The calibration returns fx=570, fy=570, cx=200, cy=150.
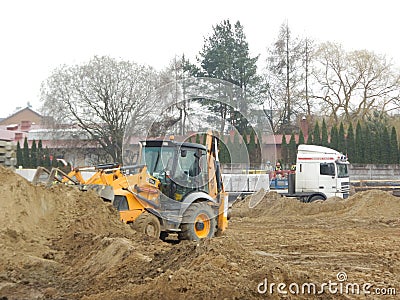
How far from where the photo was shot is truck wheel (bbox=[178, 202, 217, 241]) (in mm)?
11508

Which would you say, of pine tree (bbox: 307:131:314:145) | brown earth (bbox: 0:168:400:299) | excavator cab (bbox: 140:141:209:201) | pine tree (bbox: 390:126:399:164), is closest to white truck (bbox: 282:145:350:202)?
brown earth (bbox: 0:168:400:299)

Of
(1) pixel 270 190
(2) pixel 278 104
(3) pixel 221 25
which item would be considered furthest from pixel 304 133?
(1) pixel 270 190

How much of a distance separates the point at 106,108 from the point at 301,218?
21.5 meters

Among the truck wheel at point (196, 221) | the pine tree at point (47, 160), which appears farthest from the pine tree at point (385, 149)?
the truck wheel at point (196, 221)

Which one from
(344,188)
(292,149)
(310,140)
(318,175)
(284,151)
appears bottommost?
(344,188)

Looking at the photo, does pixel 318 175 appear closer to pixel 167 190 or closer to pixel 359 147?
pixel 167 190

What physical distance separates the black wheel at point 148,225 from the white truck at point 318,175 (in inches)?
623

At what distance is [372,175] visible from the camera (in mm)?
37969

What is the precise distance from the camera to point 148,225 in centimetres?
1101

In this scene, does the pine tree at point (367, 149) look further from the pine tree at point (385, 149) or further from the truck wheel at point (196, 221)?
the truck wheel at point (196, 221)

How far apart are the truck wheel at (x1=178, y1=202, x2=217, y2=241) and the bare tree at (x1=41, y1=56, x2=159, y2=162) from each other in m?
26.4

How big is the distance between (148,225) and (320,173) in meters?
16.2

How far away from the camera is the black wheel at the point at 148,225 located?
10.9m

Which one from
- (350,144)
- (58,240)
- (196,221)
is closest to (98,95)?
(350,144)
